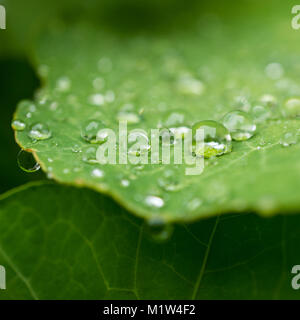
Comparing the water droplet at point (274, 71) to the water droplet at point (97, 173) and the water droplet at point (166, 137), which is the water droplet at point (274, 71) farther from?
the water droplet at point (97, 173)

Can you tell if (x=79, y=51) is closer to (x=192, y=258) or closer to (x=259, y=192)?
(x=192, y=258)

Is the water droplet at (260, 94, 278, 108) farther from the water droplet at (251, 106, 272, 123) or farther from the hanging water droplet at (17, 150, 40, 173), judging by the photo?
the hanging water droplet at (17, 150, 40, 173)

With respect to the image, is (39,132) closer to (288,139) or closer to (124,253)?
(124,253)

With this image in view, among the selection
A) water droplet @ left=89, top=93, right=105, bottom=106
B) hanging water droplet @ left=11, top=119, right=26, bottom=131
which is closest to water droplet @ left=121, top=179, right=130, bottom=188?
hanging water droplet @ left=11, top=119, right=26, bottom=131

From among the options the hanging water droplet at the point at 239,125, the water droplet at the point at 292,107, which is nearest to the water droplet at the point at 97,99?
the hanging water droplet at the point at 239,125

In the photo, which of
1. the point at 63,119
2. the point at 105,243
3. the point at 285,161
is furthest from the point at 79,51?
the point at 285,161

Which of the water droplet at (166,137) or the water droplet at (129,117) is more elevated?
the water droplet at (129,117)

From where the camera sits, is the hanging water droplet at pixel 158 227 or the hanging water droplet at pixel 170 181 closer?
the hanging water droplet at pixel 158 227

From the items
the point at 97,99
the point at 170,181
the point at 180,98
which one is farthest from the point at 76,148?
the point at 180,98
